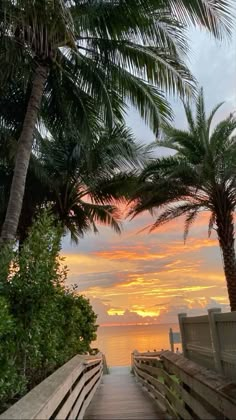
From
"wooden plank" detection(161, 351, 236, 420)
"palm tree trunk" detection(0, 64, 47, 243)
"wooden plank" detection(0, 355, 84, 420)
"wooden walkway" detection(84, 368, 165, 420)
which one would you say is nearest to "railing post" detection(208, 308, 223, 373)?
"wooden walkway" detection(84, 368, 165, 420)

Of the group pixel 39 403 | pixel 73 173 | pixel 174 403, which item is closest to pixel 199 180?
pixel 73 173

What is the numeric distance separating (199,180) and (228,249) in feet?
7.72

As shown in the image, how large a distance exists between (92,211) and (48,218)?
46.5 feet

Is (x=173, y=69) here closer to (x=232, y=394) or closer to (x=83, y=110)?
(x=83, y=110)

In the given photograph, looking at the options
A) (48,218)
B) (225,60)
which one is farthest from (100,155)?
(48,218)

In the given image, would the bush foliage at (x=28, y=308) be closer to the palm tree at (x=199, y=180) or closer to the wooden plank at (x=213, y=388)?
the wooden plank at (x=213, y=388)

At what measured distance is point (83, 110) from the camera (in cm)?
1200

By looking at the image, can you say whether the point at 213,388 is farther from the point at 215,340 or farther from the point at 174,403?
the point at 215,340

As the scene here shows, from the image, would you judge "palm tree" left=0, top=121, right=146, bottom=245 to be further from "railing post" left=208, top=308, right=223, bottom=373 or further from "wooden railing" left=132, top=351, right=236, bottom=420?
"wooden railing" left=132, top=351, right=236, bottom=420

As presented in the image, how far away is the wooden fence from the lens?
19.1 feet

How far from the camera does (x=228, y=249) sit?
532 inches

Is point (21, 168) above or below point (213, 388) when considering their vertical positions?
above

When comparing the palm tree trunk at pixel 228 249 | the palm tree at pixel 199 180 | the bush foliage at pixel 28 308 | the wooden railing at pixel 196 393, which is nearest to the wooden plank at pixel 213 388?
the wooden railing at pixel 196 393

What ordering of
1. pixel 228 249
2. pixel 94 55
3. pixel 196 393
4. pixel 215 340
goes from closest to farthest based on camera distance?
pixel 196 393
pixel 215 340
pixel 94 55
pixel 228 249
